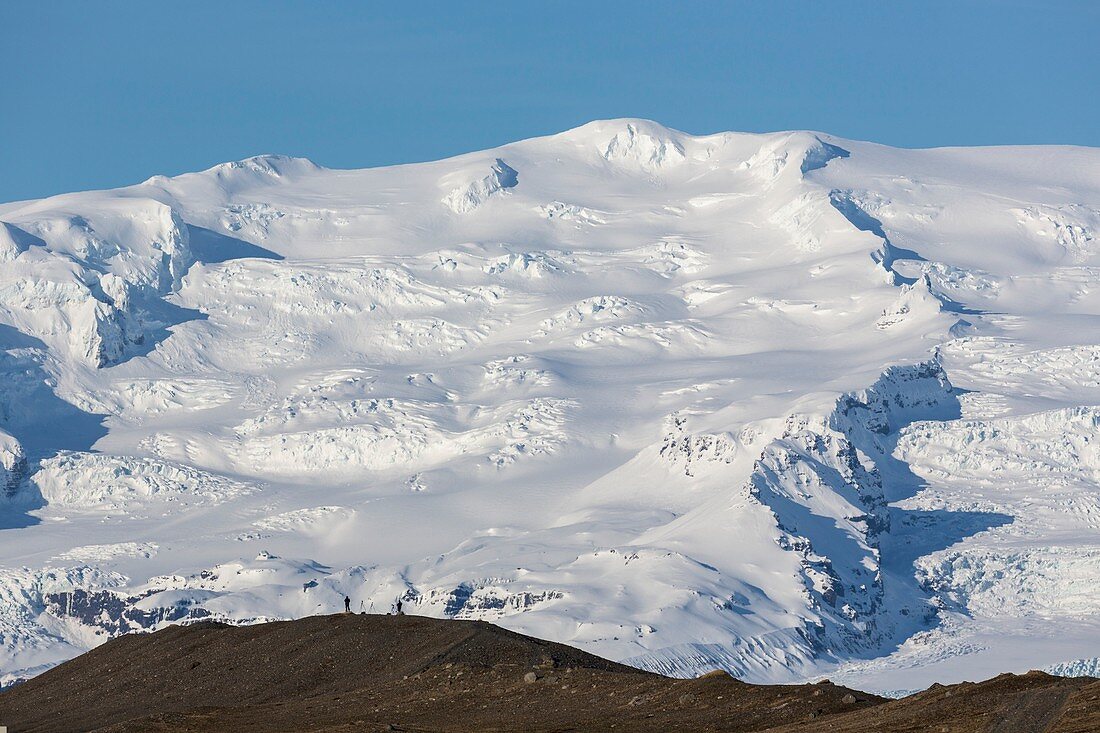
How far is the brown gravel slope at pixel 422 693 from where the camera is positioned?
259 feet

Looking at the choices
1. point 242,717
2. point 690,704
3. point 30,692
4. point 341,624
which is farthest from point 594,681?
point 30,692

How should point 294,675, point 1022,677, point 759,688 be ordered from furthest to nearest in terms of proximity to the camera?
point 294,675 < point 759,688 < point 1022,677

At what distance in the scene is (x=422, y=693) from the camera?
309ft

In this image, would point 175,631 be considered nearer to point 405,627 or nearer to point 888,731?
point 405,627

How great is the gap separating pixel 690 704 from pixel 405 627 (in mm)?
26829

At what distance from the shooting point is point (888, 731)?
245ft

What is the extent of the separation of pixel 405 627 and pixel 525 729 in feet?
83.6

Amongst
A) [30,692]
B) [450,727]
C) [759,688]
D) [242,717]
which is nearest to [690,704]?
[759,688]

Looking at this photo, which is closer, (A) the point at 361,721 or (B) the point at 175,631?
(A) the point at 361,721

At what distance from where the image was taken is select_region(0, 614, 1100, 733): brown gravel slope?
79.0 meters

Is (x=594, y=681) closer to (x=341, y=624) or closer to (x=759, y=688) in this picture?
(x=759, y=688)

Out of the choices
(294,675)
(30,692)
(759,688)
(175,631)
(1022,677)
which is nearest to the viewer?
(1022,677)

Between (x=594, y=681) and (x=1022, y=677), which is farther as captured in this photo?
(x=594, y=681)

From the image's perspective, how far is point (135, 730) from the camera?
86.8 meters
